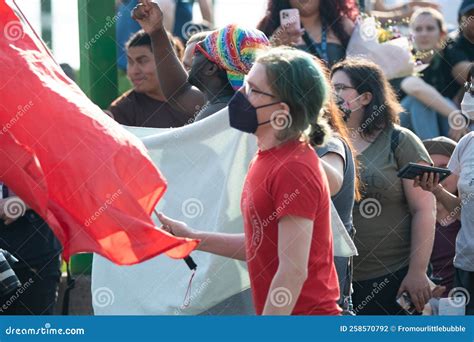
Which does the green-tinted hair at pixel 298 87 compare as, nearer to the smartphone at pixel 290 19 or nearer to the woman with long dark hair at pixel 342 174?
the woman with long dark hair at pixel 342 174

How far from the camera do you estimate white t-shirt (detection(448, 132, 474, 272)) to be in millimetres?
5852

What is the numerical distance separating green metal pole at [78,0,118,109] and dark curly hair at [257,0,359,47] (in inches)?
36.2

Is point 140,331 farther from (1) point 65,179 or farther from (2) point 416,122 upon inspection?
(2) point 416,122

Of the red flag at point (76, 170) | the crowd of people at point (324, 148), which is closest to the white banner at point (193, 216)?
the crowd of people at point (324, 148)

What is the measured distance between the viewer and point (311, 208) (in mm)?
4398

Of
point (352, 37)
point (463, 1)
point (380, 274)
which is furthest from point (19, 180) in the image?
point (463, 1)

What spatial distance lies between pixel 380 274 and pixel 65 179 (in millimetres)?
1907
